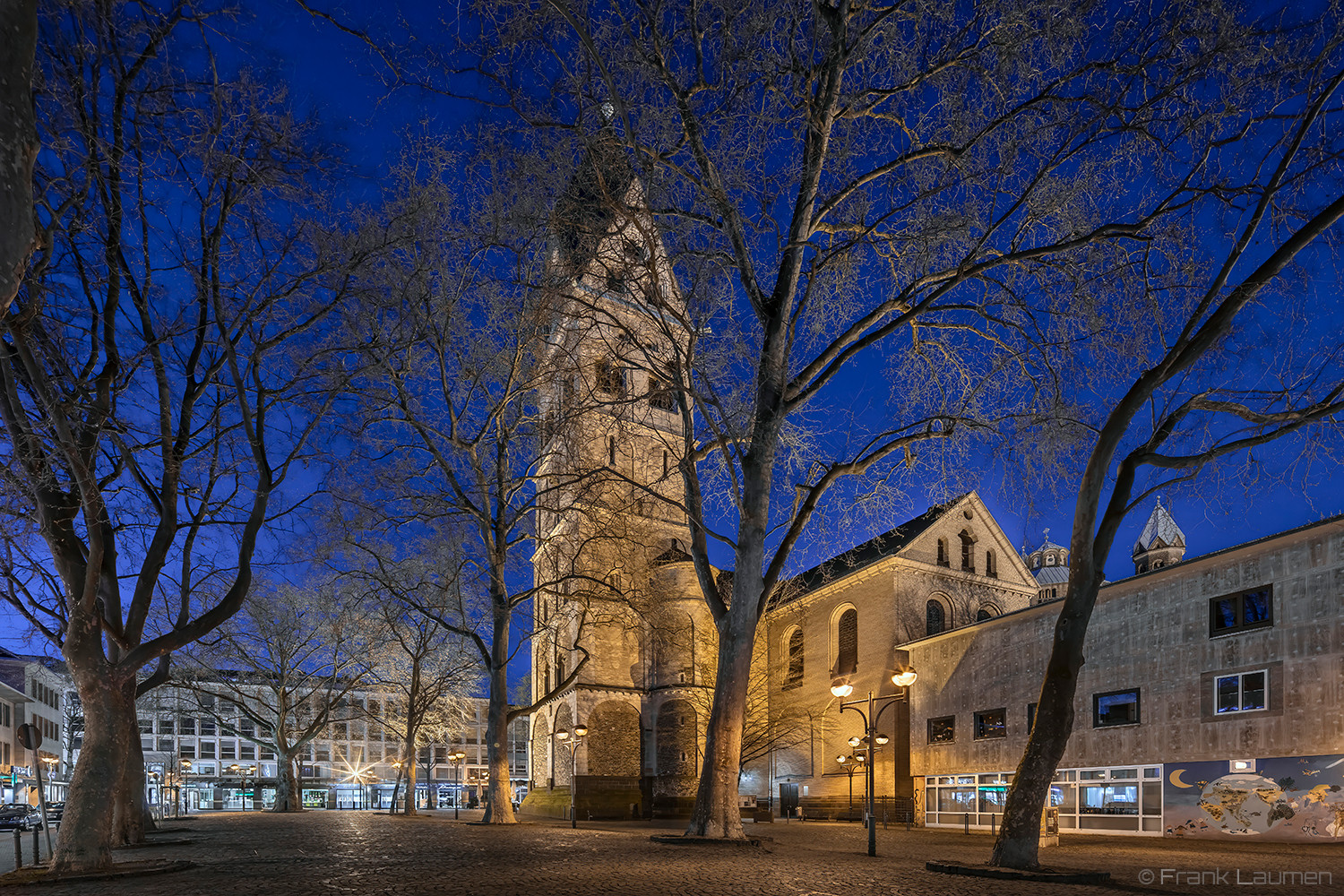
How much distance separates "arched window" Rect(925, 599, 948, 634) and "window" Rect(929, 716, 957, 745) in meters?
8.05

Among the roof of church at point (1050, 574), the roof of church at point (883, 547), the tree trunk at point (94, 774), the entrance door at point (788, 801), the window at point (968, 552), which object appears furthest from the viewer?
the roof of church at point (1050, 574)

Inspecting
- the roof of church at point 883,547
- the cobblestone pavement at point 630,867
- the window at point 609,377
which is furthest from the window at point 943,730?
the window at point 609,377

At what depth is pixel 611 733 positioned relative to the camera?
4800cm

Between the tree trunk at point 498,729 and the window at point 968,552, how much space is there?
27.3 m

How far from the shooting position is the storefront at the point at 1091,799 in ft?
83.3

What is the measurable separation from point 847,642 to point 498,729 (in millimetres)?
25618

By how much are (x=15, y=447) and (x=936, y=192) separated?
13.1 metres

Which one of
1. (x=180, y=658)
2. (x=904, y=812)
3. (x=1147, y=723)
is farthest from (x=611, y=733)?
(x=1147, y=723)

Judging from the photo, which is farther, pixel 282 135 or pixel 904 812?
pixel 904 812

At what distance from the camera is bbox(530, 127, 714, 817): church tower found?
15.5 meters

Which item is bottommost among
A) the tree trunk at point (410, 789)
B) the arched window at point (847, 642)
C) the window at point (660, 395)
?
the tree trunk at point (410, 789)

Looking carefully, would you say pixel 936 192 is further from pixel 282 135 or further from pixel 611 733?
pixel 611 733

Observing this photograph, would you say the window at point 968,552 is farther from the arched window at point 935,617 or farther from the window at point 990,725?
the window at point 990,725

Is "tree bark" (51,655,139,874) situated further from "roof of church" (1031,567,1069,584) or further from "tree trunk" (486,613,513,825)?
"roof of church" (1031,567,1069,584)
